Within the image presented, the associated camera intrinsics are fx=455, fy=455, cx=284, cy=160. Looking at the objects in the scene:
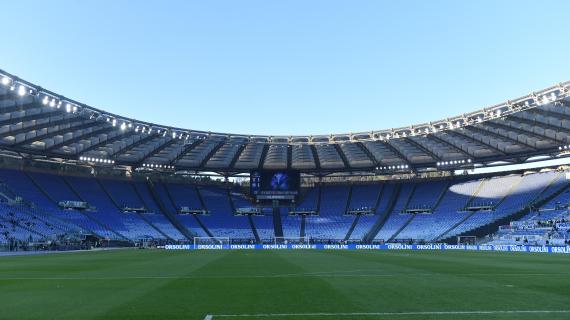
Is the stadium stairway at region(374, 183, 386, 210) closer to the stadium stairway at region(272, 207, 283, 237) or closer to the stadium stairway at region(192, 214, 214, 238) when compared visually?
the stadium stairway at region(272, 207, 283, 237)

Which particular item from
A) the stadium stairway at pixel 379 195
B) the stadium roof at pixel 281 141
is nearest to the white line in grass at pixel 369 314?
the stadium roof at pixel 281 141

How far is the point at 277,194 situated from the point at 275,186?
1.36 metres

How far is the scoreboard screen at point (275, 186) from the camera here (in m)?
73.6

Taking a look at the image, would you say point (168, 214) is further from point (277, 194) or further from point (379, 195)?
point (379, 195)

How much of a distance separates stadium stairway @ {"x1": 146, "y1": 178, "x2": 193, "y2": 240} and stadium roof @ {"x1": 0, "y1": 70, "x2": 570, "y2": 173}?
6652mm

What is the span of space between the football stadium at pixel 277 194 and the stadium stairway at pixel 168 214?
Answer: 243 millimetres

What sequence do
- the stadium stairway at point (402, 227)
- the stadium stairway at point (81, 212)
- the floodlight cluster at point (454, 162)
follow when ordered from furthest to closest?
the stadium stairway at point (402, 227)
the floodlight cluster at point (454, 162)
the stadium stairway at point (81, 212)

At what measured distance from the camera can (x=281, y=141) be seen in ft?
202

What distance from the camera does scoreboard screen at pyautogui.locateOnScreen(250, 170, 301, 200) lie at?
73.6 meters

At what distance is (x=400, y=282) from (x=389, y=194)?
66253mm

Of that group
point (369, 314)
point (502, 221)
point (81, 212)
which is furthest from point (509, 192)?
point (369, 314)

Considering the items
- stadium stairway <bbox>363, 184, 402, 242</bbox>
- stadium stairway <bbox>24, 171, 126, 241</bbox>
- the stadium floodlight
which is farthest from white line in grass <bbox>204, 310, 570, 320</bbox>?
stadium stairway <bbox>363, 184, 402, 242</bbox>

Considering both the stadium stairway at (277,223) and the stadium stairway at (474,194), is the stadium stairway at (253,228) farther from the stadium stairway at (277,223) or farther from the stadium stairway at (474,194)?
the stadium stairway at (474,194)

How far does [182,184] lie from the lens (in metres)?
81.5
